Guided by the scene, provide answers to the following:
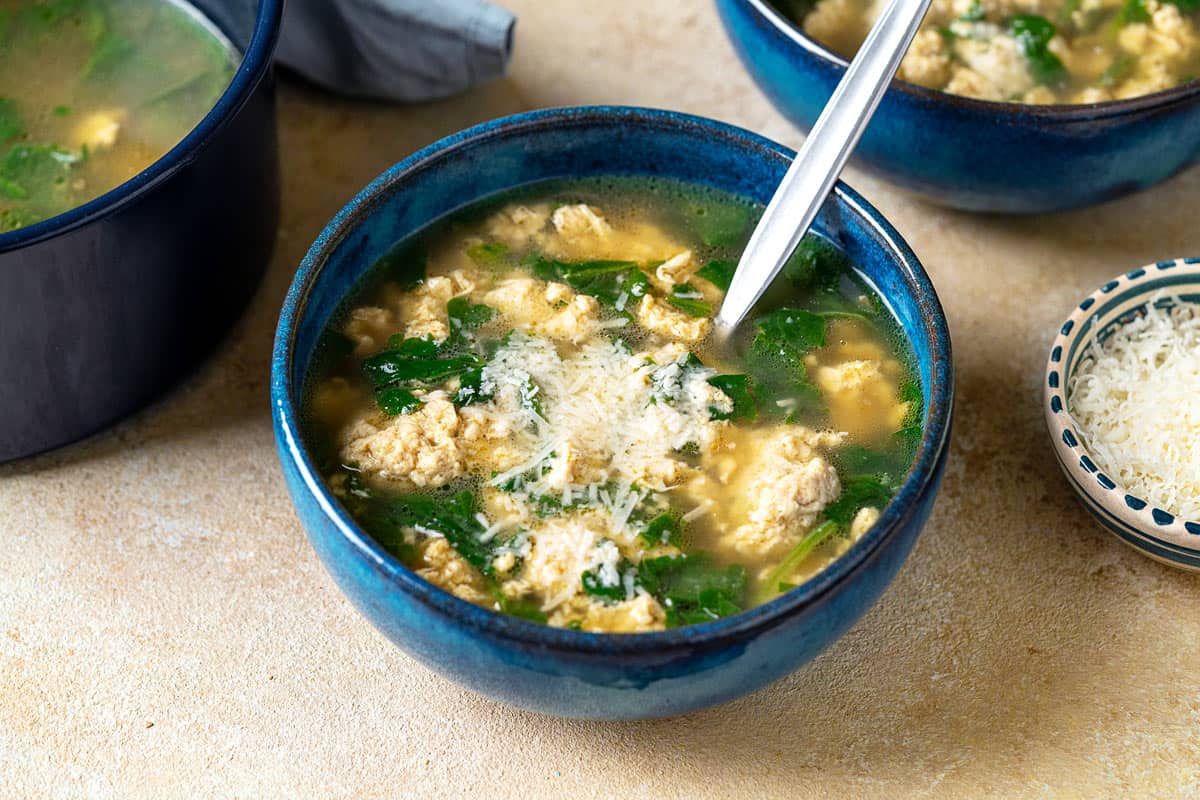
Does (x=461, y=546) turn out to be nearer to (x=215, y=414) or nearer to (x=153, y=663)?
(x=153, y=663)

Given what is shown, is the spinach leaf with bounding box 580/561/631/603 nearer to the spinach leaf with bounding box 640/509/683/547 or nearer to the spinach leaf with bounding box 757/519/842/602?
the spinach leaf with bounding box 640/509/683/547

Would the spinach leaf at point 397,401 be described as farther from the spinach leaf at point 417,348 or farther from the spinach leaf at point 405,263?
the spinach leaf at point 405,263

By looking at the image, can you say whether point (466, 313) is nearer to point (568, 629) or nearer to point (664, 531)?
point (664, 531)

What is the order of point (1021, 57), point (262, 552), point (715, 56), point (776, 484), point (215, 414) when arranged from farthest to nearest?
point (715, 56) < point (1021, 57) < point (215, 414) < point (262, 552) < point (776, 484)

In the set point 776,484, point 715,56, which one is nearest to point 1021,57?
point 715,56

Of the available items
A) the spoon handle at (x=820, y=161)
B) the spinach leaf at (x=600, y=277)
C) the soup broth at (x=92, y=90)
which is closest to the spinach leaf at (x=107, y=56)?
the soup broth at (x=92, y=90)

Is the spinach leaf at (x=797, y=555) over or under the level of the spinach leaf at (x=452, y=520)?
over

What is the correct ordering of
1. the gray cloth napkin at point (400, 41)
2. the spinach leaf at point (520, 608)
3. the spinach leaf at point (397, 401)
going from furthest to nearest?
the gray cloth napkin at point (400, 41)
the spinach leaf at point (397, 401)
the spinach leaf at point (520, 608)
